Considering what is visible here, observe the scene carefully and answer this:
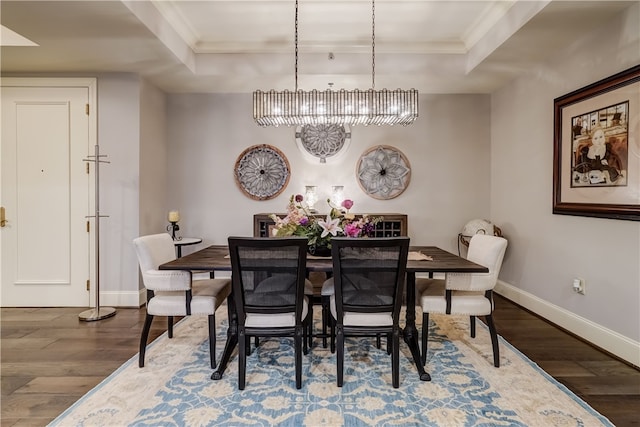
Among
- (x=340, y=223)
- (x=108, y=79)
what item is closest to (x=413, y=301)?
(x=340, y=223)

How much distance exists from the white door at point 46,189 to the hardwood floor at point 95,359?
337 mm

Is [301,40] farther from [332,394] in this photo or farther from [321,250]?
[332,394]

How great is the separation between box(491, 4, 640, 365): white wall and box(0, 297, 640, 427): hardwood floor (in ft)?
0.85

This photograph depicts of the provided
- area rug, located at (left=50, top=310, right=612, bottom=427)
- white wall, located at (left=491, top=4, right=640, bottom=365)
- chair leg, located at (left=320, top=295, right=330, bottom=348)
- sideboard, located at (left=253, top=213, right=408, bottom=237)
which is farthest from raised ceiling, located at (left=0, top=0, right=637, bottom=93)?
area rug, located at (left=50, top=310, right=612, bottom=427)

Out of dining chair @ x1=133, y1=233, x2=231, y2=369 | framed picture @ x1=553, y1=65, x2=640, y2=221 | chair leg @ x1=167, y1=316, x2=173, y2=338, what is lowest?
chair leg @ x1=167, y1=316, x2=173, y2=338

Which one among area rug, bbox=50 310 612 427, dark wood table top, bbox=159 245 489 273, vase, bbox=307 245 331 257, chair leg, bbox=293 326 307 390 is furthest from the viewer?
vase, bbox=307 245 331 257

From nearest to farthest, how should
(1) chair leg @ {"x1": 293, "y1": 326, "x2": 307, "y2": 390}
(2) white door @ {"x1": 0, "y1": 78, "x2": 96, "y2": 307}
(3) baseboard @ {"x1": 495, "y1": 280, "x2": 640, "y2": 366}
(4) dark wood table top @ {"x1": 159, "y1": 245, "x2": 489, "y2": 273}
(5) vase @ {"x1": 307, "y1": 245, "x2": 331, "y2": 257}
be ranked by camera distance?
(1) chair leg @ {"x1": 293, "y1": 326, "x2": 307, "y2": 390}, (4) dark wood table top @ {"x1": 159, "y1": 245, "x2": 489, "y2": 273}, (3) baseboard @ {"x1": 495, "y1": 280, "x2": 640, "y2": 366}, (5) vase @ {"x1": 307, "y1": 245, "x2": 331, "y2": 257}, (2) white door @ {"x1": 0, "y1": 78, "x2": 96, "y2": 307}

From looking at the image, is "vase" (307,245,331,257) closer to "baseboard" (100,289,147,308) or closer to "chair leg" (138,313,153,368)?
"chair leg" (138,313,153,368)

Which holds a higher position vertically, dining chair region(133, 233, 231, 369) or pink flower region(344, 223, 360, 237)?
pink flower region(344, 223, 360, 237)

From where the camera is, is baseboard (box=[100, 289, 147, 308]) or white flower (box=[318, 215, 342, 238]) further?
baseboard (box=[100, 289, 147, 308])

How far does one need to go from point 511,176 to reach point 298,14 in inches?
117

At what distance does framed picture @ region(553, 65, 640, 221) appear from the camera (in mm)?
2418

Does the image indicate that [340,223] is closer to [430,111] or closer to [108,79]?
[430,111]

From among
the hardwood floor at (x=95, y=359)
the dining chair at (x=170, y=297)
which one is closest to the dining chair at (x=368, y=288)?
the dining chair at (x=170, y=297)
